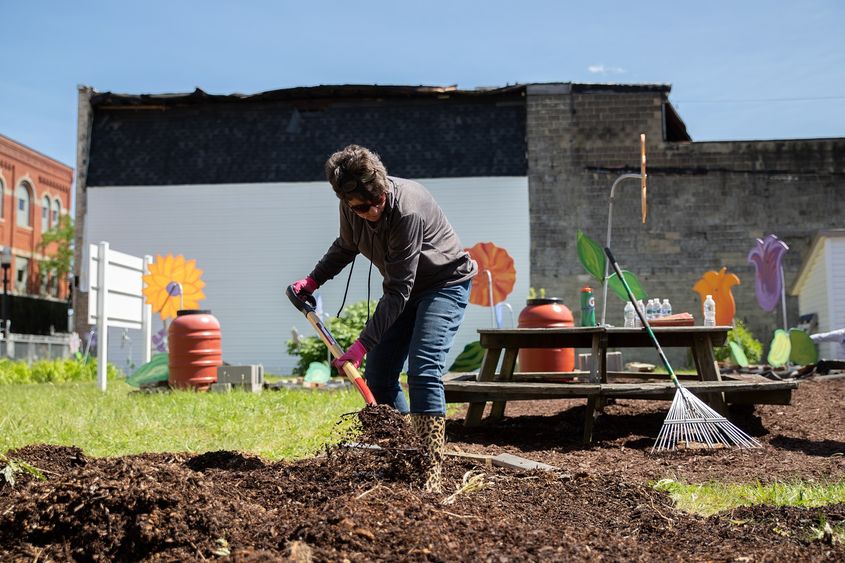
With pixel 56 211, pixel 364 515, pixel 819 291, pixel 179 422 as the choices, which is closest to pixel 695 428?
pixel 364 515

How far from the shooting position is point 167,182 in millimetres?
20812

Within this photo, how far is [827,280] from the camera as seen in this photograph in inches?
631

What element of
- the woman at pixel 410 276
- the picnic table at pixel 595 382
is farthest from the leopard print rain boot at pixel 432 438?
the picnic table at pixel 595 382

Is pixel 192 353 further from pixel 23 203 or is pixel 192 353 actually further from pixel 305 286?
pixel 23 203

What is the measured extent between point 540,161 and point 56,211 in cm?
3504

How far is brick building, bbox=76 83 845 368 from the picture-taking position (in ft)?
62.6

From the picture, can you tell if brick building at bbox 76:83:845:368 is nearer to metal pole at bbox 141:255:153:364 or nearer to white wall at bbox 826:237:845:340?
white wall at bbox 826:237:845:340

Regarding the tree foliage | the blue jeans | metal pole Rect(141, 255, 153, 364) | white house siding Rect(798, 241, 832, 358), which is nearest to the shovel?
the blue jeans

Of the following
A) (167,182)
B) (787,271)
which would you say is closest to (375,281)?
(167,182)

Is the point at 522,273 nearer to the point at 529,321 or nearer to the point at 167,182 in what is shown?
the point at 167,182

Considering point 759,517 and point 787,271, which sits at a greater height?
point 787,271

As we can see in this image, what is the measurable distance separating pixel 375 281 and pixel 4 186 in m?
29.2

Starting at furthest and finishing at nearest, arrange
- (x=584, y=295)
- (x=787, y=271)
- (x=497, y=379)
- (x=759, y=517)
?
(x=787, y=271) → (x=584, y=295) → (x=497, y=379) → (x=759, y=517)

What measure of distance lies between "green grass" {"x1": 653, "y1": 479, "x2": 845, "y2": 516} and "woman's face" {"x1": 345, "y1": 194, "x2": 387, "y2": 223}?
1868mm
